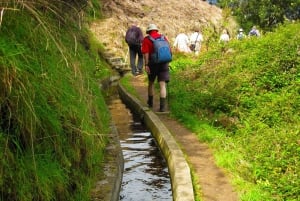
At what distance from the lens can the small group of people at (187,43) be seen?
66.1 ft

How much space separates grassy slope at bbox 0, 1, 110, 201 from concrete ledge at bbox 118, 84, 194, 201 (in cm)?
113

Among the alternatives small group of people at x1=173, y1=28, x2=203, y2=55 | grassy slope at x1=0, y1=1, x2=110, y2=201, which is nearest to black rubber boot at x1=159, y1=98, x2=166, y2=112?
grassy slope at x1=0, y1=1, x2=110, y2=201

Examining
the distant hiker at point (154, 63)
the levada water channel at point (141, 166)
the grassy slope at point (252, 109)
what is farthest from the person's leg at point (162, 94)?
the levada water channel at point (141, 166)

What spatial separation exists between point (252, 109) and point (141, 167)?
2.80 m

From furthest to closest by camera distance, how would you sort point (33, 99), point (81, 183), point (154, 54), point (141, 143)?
1. point (154, 54)
2. point (141, 143)
3. point (81, 183)
4. point (33, 99)

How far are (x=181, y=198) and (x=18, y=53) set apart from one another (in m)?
2.49

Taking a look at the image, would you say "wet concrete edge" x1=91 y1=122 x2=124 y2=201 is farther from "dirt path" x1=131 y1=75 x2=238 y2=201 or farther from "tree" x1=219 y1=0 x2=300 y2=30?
"tree" x1=219 y1=0 x2=300 y2=30

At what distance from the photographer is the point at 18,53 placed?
3.50m

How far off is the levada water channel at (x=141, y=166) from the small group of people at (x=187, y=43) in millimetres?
10608

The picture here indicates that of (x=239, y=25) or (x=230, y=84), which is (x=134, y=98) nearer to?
(x=230, y=84)

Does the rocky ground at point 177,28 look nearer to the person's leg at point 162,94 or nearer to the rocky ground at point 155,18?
the rocky ground at point 155,18

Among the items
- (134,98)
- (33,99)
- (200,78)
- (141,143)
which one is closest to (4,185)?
(33,99)

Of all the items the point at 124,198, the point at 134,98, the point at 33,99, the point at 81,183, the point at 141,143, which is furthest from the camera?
the point at 134,98

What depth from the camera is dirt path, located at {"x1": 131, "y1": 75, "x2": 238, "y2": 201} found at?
17.7 ft
